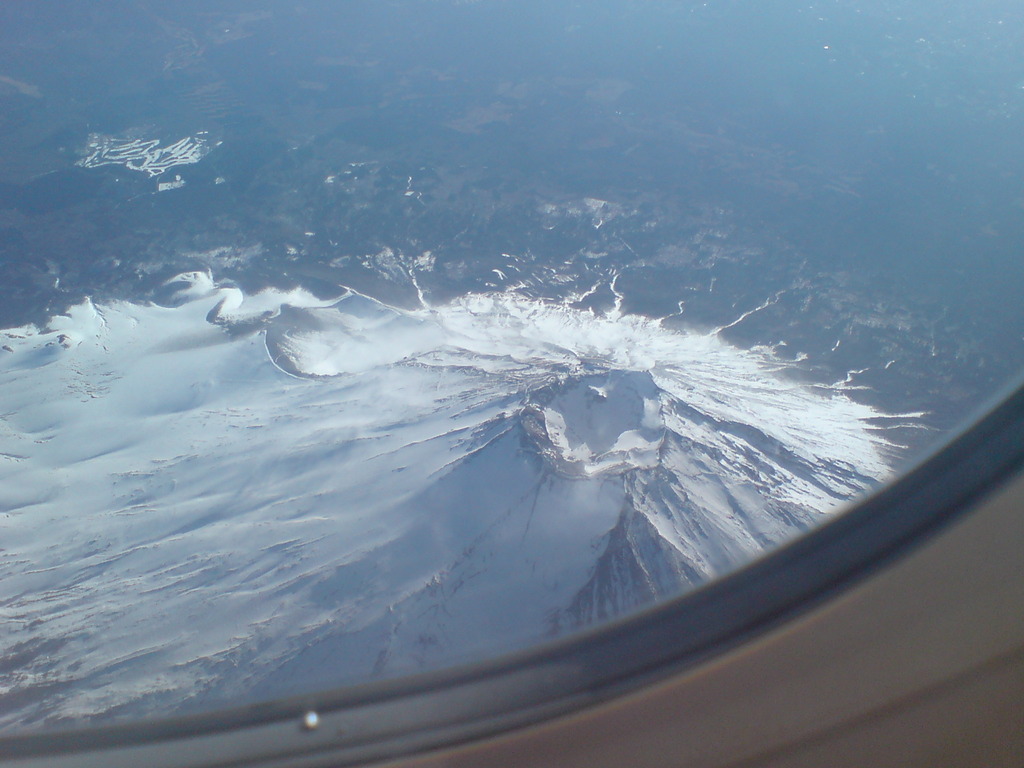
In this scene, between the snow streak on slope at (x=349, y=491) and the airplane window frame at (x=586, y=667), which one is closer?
the airplane window frame at (x=586, y=667)

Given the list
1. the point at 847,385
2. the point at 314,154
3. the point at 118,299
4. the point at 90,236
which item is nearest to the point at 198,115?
the point at 314,154

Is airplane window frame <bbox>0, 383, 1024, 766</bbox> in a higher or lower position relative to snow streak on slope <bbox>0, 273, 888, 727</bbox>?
higher

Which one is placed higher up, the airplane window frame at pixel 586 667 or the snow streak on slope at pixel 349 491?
the airplane window frame at pixel 586 667

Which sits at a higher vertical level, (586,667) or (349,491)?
(586,667)

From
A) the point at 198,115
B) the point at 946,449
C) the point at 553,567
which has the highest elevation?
Answer: the point at 946,449

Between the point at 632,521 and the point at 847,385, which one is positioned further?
the point at 847,385

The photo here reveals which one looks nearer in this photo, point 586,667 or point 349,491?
point 586,667

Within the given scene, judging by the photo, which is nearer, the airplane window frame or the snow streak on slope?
the airplane window frame

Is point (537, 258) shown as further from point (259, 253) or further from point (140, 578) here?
point (140, 578)
